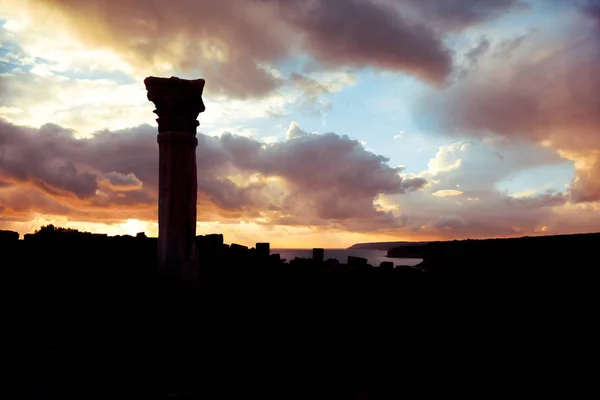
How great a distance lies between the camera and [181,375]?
5.43m

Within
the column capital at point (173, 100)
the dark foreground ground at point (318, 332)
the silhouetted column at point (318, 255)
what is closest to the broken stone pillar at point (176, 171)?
the column capital at point (173, 100)

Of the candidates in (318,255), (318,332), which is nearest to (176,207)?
(318,332)

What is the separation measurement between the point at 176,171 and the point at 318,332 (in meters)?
3.51

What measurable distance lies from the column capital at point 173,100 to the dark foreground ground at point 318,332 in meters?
2.72

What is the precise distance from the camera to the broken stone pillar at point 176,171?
7488 millimetres

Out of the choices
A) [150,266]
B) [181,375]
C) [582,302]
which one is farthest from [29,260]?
[582,302]

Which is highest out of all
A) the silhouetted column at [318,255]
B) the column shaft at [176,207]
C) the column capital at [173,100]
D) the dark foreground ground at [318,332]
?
the column capital at [173,100]

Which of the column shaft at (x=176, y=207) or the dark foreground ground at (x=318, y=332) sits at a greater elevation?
the column shaft at (x=176, y=207)

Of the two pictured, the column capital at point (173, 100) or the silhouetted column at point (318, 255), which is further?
the silhouetted column at point (318, 255)

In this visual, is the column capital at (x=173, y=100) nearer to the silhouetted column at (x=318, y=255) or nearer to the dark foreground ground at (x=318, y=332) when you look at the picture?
the dark foreground ground at (x=318, y=332)

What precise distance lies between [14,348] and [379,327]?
16.6 ft

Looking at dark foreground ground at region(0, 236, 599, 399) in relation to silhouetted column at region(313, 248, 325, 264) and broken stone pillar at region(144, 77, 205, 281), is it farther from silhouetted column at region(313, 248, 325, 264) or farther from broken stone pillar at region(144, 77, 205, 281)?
silhouetted column at region(313, 248, 325, 264)

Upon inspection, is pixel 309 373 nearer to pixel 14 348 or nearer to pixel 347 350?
pixel 347 350

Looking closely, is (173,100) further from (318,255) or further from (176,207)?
(318,255)
